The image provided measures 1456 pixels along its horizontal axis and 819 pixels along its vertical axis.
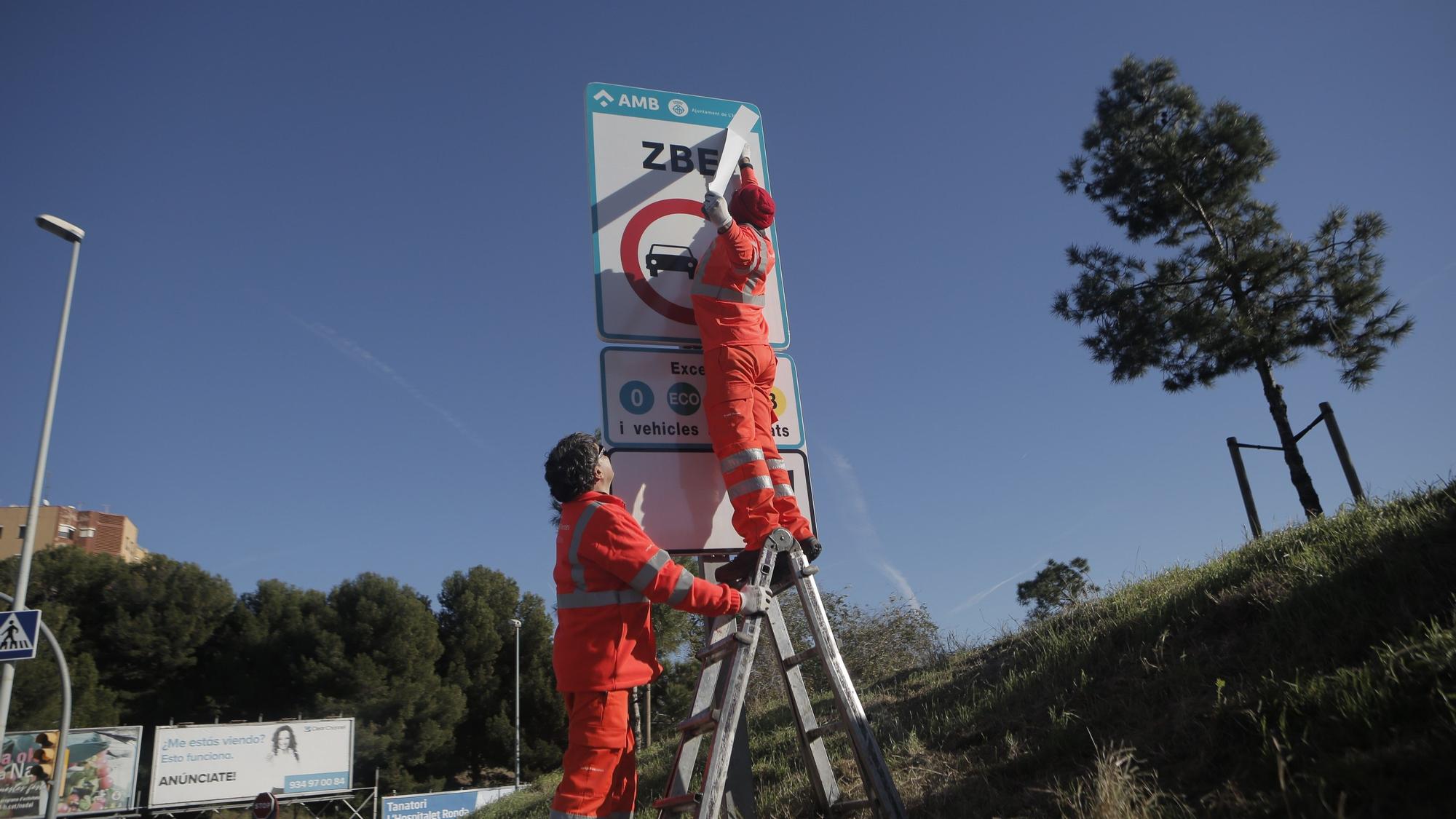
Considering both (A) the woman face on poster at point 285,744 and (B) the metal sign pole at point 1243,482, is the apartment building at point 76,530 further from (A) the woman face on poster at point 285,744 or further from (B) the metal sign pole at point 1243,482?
(B) the metal sign pole at point 1243,482

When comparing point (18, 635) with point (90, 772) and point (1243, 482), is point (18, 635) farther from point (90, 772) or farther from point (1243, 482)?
point (90, 772)

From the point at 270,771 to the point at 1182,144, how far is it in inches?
1294

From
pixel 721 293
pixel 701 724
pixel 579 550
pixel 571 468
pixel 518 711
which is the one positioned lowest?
pixel 701 724

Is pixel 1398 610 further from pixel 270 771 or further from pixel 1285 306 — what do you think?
pixel 270 771

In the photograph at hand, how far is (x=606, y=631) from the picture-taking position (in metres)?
3.58

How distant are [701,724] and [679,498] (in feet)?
4.00

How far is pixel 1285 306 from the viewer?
1073 centimetres

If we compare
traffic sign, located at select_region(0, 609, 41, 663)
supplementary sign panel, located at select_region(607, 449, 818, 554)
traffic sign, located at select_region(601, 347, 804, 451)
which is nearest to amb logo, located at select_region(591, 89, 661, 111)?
traffic sign, located at select_region(601, 347, 804, 451)

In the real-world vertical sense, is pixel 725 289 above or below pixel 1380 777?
above

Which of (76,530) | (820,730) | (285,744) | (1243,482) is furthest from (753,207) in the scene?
(76,530)

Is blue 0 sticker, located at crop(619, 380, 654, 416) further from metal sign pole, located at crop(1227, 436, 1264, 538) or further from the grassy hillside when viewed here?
metal sign pole, located at crop(1227, 436, 1264, 538)

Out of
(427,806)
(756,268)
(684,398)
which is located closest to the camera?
(684,398)

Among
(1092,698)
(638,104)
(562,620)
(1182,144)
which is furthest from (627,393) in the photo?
(1182,144)

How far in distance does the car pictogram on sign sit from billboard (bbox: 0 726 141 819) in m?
32.1
